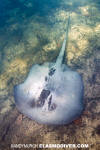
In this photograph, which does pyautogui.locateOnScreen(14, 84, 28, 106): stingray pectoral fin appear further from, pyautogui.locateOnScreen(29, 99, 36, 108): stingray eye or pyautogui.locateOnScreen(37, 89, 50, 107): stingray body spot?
pyautogui.locateOnScreen(37, 89, 50, 107): stingray body spot

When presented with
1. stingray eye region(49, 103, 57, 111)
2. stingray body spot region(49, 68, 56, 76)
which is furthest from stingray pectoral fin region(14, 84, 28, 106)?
stingray body spot region(49, 68, 56, 76)

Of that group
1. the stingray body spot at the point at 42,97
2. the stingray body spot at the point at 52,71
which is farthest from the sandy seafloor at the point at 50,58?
the stingray body spot at the point at 52,71

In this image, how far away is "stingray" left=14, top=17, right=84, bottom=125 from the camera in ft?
9.87

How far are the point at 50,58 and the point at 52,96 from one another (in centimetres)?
258

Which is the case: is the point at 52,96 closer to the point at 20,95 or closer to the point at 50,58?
the point at 20,95

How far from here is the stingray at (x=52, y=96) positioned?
3008 millimetres

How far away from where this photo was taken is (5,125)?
3.85 meters

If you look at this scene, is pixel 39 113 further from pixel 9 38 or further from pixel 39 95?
pixel 9 38

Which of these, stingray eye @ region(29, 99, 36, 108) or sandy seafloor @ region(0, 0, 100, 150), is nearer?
sandy seafloor @ region(0, 0, 100, 150)

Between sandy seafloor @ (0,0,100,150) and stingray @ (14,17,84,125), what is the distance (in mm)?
439

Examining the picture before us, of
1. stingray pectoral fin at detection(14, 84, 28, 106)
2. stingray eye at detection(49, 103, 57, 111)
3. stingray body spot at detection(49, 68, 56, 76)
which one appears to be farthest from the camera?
stingray body spot at detection(49, 68, 56, 76)

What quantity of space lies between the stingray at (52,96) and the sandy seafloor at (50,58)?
439 millimetres

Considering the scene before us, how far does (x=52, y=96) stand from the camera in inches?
133

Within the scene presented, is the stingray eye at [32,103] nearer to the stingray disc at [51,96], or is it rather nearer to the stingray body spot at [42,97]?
the stingray disc at [51,96]
